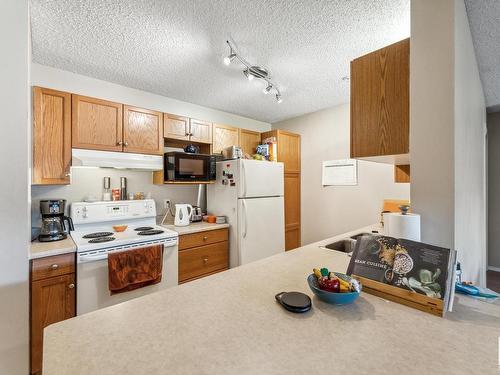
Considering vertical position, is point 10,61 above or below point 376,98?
above

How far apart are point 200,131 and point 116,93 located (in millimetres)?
978

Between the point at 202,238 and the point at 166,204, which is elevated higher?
the point at 166,204

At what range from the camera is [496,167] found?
3.73m

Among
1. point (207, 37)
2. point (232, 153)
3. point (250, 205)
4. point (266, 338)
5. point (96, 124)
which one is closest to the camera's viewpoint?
point (266, 338)

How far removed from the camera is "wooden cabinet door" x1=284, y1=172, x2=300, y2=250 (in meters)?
3.59

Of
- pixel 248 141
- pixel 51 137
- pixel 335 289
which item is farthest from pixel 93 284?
pixel 248 141

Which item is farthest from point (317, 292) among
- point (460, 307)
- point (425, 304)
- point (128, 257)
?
point (128, 257)

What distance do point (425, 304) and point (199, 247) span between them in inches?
82.5

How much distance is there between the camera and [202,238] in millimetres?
2564

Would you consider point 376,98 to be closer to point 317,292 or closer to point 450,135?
point 450,135

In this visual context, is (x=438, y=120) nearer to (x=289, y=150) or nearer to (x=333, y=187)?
(x=333, y=187)

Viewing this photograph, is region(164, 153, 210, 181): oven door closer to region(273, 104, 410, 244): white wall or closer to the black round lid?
region(273, 104, 410, 244): white wall

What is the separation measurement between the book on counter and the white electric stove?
173cm

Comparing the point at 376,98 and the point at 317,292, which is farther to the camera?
the point at 376,98
